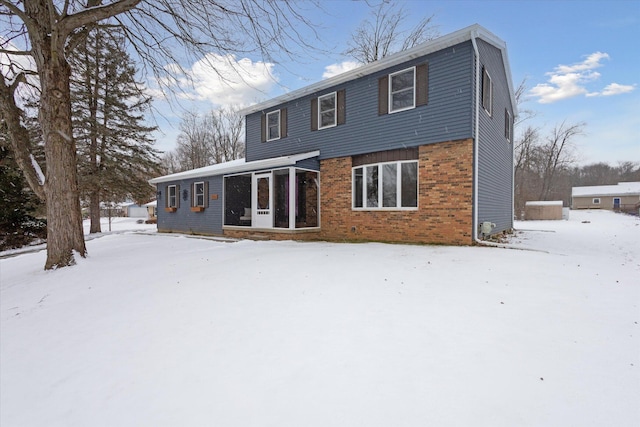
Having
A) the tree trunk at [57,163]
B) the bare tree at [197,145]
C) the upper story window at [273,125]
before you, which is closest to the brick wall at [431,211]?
the upper story window at [273,125]

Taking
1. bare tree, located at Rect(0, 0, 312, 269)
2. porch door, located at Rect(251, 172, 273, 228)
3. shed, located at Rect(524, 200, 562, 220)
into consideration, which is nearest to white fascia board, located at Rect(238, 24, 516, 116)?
porch door, located at Rect(251, 172, 273, 228)

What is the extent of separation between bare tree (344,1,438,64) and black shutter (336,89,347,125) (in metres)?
9.35

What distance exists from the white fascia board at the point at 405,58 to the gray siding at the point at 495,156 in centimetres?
27

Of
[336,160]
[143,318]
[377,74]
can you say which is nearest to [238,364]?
[143,318]

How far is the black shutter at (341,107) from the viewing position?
10469 millimetres

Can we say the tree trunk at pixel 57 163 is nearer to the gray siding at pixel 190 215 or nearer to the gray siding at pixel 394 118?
the gray siding at pixel 190 215

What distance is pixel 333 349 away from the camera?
2691 millimetres

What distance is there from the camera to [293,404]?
6.69ft

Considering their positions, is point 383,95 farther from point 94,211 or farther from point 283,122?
point 94,211

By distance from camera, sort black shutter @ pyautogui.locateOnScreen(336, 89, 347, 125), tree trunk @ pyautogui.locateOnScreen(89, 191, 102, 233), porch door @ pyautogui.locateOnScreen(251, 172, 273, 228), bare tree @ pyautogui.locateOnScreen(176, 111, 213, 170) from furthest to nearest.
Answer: bare tree @ pyautogui.locateOnScreen(176, 111, 213, 170)
tree trunk @ pyautogui.locateOnScreen(89, 191, 102, 233)
porch door @ pyautogui.locateOnScreen(251, 172, 273, 228)
black shutter @ pyautogui.locateOnScreen(336, 89, 347, 125)

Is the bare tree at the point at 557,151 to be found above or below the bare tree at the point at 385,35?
below

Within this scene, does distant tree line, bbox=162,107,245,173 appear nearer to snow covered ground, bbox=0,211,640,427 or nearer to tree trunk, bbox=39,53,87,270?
tree trunk, bbox=39,53,87,270

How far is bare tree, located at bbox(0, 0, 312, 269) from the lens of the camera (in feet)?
19.7

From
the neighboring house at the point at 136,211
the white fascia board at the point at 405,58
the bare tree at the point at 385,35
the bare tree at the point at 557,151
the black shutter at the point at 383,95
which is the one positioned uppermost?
the bare tree at the point at 385,35
